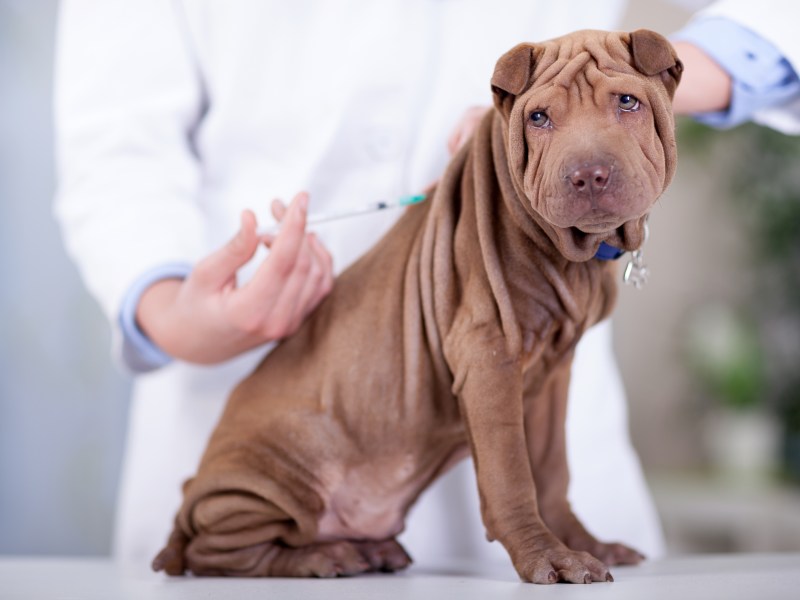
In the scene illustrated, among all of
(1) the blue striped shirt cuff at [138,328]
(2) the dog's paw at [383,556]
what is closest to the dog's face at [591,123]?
(2) the dog's paw at [383,556]

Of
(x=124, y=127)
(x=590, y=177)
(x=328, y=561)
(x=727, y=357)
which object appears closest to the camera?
(x=590, y=177)

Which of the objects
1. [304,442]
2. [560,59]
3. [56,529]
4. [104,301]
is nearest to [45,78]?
[56,529]

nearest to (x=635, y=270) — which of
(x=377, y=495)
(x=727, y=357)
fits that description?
(x=377, y=495)

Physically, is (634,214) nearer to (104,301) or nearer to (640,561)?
(640,561)

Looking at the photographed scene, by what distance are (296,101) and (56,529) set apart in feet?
6.95

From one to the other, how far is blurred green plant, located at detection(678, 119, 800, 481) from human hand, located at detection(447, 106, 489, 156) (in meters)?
2.45

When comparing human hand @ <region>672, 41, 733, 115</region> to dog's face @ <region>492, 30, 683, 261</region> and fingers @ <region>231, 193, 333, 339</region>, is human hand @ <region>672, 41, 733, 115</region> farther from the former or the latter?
fingers @ <region>231, 193, 333, 339</region>

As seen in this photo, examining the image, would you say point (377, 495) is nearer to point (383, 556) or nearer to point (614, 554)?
point (383, 556)

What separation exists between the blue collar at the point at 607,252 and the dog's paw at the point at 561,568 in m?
0.32

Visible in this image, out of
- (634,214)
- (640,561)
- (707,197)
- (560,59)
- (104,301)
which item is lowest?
(707,197)

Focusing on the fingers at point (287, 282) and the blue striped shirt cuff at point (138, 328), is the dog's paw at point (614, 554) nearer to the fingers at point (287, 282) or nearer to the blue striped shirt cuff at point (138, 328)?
the fingers at point (287, 282)

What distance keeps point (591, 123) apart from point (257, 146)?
75 cm

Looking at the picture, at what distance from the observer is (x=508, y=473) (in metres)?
0.96

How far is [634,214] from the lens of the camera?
2.78 ft
